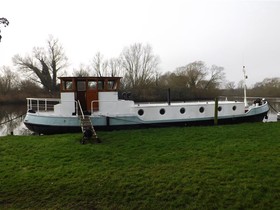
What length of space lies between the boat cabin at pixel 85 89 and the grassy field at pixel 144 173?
376 cm

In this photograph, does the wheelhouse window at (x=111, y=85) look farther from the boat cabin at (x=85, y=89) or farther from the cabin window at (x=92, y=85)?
the cabin window at (x=92, y=85)

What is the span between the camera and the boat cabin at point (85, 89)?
13.3 metres

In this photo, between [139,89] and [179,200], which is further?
[139,89]

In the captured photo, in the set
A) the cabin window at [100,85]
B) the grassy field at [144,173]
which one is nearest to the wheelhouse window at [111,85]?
the cabin window at [100,85]

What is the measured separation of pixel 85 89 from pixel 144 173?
324 inches

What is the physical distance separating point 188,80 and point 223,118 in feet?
120

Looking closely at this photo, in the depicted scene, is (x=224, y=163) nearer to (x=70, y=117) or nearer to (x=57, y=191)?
(x=57, y=191)

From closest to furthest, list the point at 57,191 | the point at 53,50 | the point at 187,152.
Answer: the point at 57,191 → the point at 187,152 → the point at 53,50

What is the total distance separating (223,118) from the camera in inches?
603

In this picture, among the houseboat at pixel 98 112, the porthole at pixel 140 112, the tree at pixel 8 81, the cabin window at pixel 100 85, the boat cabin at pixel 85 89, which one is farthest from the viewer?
the tree at pixel 8 81

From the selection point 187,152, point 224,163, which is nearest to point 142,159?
point 187,152

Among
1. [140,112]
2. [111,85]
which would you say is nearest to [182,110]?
[140,112]

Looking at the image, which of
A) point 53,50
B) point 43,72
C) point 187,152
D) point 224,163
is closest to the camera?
point 224,163

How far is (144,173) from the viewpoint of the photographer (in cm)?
629
